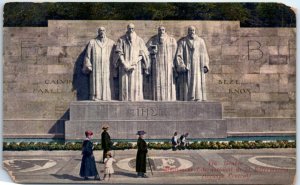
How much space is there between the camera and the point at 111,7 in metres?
18.7

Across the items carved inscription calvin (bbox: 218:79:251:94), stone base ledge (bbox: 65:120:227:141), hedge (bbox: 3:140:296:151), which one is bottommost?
hedge (bbox: 3:140:296:151)

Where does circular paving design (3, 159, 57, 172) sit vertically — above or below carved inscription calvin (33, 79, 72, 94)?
below

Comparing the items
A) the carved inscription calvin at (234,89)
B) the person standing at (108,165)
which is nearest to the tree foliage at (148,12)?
the carved inscription calvin at (234,89)

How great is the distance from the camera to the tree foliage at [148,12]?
60.8 feet

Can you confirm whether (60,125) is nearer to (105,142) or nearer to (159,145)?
(105,142)

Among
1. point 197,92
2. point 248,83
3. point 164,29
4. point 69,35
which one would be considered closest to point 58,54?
point 69,35

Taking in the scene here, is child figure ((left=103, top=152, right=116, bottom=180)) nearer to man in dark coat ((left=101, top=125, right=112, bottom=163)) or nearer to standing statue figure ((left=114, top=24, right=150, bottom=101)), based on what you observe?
man in dark coat ((left=101, top=125, right=112, bottom=163))

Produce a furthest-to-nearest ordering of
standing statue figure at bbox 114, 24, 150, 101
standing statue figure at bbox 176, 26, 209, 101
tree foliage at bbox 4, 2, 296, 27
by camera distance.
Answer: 1. standing statue figure at bbox 176, 26, 209, 101
2. standing statue figure at bbox 114, 24, 150, 101
3. tree foliage at bbox 4, 2, 296, 27

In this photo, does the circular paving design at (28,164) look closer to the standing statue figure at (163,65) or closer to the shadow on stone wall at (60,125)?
the shadow on stone wall at (60,125)

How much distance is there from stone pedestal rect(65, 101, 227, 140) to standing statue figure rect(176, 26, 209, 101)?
16.9 inches

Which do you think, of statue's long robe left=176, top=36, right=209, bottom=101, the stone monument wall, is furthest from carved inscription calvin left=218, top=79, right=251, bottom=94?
statue's long robe left=176, top=36, right=209, bottom=101

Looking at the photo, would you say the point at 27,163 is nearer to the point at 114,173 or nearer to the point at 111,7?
the point at 114,173

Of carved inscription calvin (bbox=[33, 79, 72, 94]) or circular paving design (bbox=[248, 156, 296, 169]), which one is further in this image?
carved inscription calvin (bbox=[33, 79, 72, 94])

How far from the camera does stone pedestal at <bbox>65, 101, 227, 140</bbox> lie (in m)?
18.3
